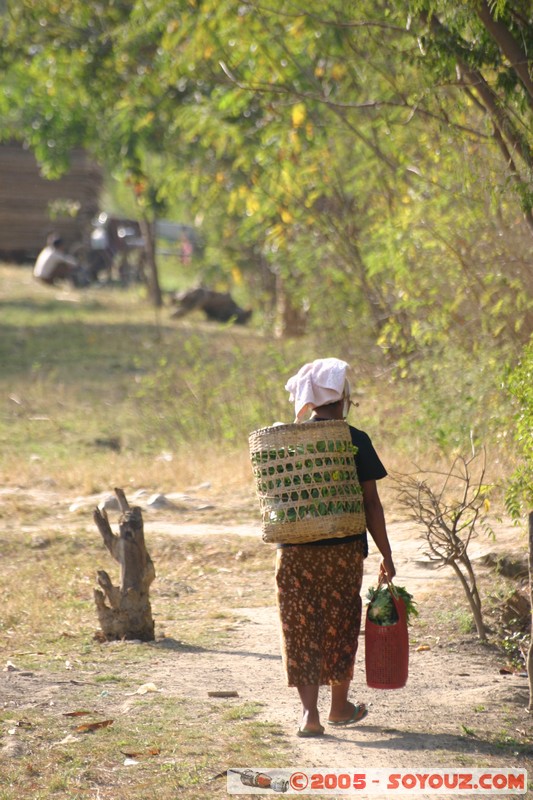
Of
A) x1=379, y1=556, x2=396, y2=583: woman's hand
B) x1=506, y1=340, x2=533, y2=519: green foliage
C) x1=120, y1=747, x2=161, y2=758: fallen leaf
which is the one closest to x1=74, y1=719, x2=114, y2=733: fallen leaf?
x1=120, y1=747, x2=161, y2=758: fallen leaf

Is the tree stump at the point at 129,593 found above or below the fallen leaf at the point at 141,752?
above

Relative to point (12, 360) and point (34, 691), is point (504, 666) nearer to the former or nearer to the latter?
→ point (34, 691)

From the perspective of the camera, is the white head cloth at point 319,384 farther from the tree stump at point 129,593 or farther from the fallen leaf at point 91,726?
the tree stump at point 129,593

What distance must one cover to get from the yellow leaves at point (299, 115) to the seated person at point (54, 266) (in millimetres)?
11732

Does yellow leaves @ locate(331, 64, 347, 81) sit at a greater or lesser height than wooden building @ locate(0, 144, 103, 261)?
lesser

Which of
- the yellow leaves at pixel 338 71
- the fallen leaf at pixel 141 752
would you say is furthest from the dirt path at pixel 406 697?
the yellow leaves at pixel 338 71

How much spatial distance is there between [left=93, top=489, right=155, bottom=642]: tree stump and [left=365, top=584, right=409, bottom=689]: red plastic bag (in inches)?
73.7

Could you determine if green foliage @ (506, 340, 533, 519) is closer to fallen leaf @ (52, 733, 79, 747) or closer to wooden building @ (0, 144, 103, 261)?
fallen leaf @ (52, 733, 79, 747)

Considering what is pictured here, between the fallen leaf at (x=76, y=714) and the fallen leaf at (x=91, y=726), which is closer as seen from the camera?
the fallen leaf at (x=91, y=726)

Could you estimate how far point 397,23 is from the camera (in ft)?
25.2

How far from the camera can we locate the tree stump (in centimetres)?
600

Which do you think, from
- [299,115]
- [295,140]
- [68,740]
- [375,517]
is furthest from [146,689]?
[295,140]

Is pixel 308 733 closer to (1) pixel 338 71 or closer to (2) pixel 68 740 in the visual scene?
(2) pixel 68 740

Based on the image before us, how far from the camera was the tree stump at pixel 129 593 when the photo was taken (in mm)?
6000
